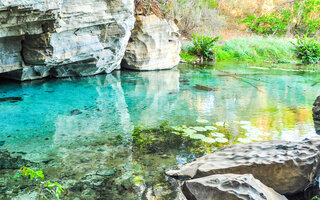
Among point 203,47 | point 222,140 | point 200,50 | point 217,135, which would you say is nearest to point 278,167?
point 222,140

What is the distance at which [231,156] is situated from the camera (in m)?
2.64

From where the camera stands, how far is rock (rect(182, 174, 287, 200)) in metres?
1.90

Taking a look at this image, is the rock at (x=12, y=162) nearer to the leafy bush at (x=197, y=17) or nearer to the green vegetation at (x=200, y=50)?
the leafy bush at (x=197, y=17)

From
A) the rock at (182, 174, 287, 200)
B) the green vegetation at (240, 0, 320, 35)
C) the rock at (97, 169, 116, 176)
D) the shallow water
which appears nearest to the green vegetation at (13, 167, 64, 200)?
the shallow water

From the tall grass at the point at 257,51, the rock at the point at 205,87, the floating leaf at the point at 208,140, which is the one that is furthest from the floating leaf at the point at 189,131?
the tall grass at the point at 257,51

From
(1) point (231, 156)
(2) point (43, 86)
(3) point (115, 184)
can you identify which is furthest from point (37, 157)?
(2) point (43, 86)

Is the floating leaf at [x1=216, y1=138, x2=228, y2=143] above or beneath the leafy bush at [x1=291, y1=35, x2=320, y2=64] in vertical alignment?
beneath

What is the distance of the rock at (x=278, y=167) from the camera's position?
2352 millimetres

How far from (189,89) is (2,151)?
5.33 meters

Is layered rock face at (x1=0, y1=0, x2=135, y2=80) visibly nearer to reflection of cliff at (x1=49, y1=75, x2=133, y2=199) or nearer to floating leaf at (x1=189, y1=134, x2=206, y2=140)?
reflection of cliff at (x1=49, y1=75, x2=133, y2=199)

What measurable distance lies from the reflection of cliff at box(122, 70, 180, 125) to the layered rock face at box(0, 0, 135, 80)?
1.58 meters

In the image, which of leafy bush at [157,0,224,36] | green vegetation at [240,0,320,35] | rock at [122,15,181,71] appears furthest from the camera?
green vegetation at [240,0,320,35]

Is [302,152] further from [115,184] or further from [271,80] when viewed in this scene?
[271,80]

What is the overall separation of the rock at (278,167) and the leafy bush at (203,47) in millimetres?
12372
